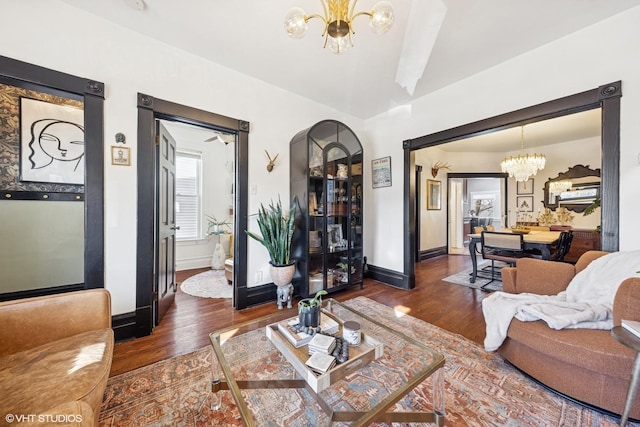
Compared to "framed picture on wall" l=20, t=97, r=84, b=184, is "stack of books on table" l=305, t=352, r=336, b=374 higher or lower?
lower

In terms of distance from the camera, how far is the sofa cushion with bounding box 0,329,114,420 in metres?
0.93

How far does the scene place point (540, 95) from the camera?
227 cm

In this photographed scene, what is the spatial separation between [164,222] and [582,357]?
135 inches

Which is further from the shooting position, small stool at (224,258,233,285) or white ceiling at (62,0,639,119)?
small stool at (224,258,233,285)

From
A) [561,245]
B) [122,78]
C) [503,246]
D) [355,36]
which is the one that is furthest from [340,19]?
[561,245]

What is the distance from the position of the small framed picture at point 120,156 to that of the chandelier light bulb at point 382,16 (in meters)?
2.21

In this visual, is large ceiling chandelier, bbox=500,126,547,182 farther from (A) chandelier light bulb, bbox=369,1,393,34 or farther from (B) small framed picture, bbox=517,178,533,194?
(A) chandelier light bulb, bbox=369,1,393,34

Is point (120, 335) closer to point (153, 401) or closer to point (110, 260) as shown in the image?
point (110, 260)

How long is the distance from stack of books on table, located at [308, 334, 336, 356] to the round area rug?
2.19 meters

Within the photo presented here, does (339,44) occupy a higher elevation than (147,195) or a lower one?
higher

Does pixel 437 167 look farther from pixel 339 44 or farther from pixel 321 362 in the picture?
pixel 321 362

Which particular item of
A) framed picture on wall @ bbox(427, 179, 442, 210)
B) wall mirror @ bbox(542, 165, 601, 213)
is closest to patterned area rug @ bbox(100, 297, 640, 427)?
framed picture on wall @ bbox(427, 179, 442, 210)

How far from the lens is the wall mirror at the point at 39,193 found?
2562 mm

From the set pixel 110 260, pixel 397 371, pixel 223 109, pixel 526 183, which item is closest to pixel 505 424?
pixel 397 371
